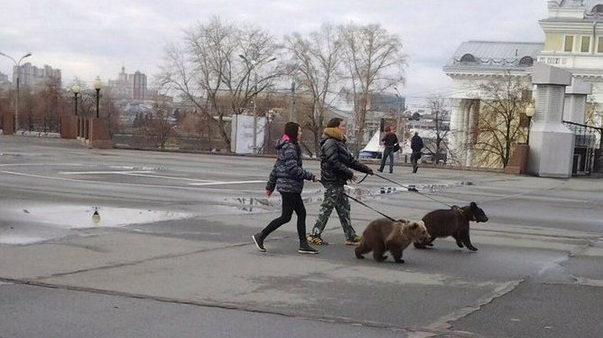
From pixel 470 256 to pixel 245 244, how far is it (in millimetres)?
3168

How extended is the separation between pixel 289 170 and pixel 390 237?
5.20 feet

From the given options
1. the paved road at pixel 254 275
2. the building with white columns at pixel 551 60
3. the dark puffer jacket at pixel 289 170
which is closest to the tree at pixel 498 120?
the building with white columns at pixel 551 60

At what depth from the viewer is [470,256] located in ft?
35.7

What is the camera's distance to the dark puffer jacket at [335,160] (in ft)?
35.9

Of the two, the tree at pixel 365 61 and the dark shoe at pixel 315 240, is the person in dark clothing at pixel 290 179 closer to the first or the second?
the dark shoe at pixel 315 240

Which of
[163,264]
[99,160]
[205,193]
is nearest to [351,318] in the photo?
[163,264]

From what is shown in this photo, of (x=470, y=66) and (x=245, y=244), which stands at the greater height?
(x=470, y=66)

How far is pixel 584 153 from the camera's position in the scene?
34.7 metres

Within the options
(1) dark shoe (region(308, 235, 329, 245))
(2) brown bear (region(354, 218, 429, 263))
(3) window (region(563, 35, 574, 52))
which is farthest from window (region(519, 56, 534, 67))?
(2) brown bear (region(354, 218, 429, 263))

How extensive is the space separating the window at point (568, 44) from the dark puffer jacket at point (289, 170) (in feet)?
277

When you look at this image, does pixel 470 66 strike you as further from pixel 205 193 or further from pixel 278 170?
pixel 278 170

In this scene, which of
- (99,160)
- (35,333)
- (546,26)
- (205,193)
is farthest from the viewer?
(546,26)

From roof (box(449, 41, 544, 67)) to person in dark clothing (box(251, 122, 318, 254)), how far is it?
87.7 m

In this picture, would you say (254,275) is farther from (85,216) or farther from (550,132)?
(550,132)
